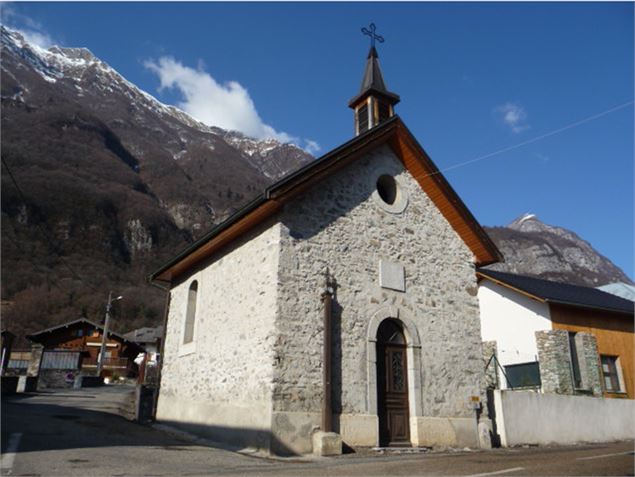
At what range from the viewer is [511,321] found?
19141 mm

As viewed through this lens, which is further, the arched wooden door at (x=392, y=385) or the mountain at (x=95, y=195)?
the mountain at (x=95, y=195)

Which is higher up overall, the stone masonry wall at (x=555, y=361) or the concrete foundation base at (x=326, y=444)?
the stone masonry wall at (x=555, y=361)

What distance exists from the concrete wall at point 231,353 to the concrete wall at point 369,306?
13.5 inches

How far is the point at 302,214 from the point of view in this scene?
35.1 feet

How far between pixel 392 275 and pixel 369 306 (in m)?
1.07

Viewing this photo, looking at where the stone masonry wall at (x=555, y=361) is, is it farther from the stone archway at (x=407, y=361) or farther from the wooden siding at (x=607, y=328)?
the stone archway at (x=407, y=361)

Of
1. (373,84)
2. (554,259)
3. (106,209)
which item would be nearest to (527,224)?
(554,259)

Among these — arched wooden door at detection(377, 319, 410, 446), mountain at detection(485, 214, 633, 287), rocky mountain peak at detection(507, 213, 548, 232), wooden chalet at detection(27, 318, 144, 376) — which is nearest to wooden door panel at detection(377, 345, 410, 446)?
arched wooden door at detection(377, 319, 410, 446)

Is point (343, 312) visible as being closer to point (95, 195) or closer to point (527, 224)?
point (95, 195)

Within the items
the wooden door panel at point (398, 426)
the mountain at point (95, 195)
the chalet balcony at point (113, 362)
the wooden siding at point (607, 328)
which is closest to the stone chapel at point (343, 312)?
the wooden door panel at point (398, 426)

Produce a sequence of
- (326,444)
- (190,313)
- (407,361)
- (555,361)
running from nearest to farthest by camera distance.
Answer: (326,444) < (407,361) < (190,313) < (555,361)

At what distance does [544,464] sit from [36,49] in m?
219

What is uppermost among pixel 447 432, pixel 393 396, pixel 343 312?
pixel 343 312

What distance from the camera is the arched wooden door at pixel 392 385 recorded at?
35.1ft
